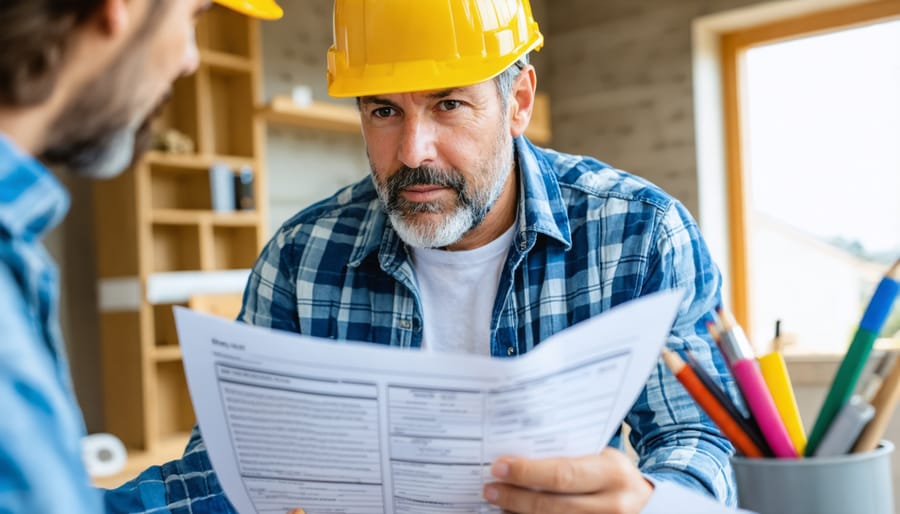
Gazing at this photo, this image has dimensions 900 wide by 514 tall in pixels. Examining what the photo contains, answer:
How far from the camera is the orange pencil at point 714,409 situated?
628 mm

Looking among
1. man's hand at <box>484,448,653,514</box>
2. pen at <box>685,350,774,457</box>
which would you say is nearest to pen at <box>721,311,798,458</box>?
pen at <box>685,350,774,457</box>

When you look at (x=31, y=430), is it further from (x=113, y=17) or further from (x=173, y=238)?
(x=173, y=238)

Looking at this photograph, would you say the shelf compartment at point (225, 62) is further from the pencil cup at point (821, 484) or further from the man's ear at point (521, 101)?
the pencil cup at point (821, 484)

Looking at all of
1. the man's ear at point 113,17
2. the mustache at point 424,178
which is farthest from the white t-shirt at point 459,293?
the man's ear at point 113,17

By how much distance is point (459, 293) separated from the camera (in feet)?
4.13

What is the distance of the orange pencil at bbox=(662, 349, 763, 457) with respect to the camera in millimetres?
628

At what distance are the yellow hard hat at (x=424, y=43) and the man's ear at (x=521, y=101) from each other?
0.43 feet

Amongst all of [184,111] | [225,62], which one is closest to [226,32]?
[225,62]

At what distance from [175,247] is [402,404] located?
9.50 feet

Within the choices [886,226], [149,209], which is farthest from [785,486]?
[886,226]

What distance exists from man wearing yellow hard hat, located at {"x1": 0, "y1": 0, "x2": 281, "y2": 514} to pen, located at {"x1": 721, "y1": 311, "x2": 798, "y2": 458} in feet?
1.50

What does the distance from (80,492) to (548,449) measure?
1.28 ft

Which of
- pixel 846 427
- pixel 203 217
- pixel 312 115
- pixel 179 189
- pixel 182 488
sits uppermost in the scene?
pixel 312 115

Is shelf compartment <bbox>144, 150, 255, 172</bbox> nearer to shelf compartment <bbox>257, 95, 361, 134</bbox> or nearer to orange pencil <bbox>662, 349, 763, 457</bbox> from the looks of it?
shelf compartment <bbox>257, 95, 361, 134</bbox>
